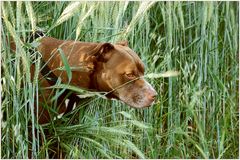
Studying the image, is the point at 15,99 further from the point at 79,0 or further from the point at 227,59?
the point at 227,59

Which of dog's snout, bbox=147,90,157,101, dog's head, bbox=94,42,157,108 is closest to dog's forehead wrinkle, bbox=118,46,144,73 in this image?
dog's head, bbox=94,42,157,108

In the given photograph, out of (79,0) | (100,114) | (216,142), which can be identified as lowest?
(216,142)

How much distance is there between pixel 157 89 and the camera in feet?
8.98

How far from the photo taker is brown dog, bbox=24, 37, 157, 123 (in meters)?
2.58

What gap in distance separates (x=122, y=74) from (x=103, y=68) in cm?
9

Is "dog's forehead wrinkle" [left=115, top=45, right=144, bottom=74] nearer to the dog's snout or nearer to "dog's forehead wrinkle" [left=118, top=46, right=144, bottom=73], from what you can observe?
"dog's forehead wrinkle" [left=118, top=46, right=144, bottom=73]

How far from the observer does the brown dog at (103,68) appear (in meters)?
2.58

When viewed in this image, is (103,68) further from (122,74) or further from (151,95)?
(151,95)

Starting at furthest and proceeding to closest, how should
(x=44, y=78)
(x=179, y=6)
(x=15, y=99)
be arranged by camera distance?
1. (x=179, y=6)
2. (x=44, y=78)
3. (x=15, y=99)

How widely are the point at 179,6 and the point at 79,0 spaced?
1.80 ft

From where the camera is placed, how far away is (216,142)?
9.09ft

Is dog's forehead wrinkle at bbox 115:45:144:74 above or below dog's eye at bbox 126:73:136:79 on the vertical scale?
above

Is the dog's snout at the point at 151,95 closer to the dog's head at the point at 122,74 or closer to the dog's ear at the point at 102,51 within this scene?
the dog's head at the point at 122,74

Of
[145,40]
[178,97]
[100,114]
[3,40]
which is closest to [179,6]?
[145,40]
